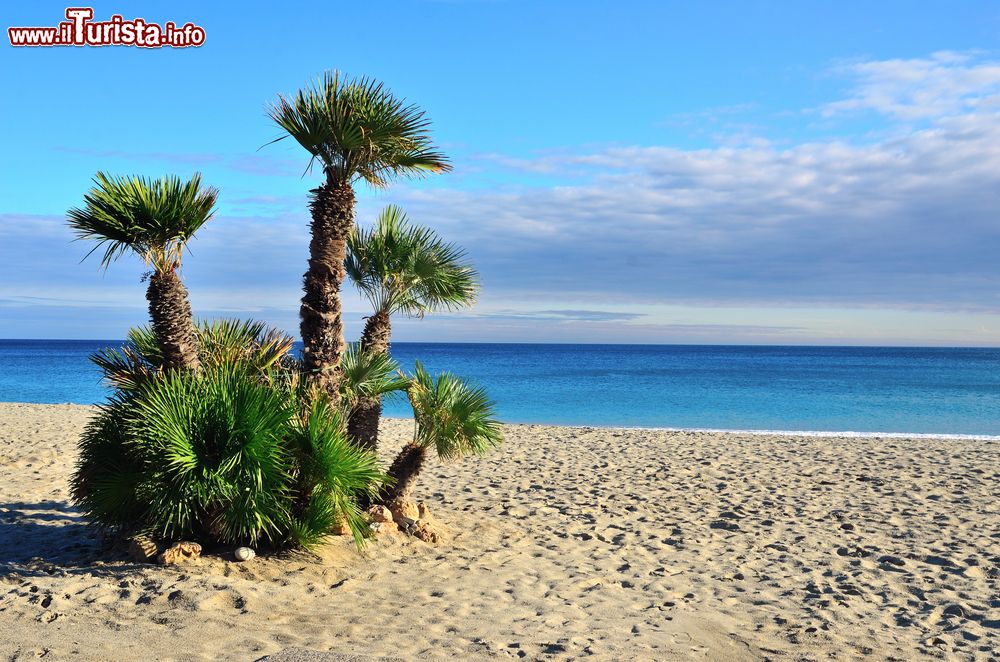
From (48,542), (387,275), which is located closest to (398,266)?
(387,275)

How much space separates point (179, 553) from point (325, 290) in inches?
107

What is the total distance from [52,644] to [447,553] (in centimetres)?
367

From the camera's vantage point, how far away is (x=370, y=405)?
8094 millimetres

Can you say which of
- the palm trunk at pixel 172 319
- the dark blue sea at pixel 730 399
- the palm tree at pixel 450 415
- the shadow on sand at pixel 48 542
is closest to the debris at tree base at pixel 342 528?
the palm tree at pixel 450 415

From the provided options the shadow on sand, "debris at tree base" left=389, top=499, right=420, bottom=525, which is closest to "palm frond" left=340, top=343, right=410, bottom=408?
"debris at tree base" left=389, top=499, right=420, bottom=525

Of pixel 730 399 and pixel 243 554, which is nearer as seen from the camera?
pixel 243 554

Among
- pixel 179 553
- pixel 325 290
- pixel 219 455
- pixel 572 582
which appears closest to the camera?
pixel 219 455

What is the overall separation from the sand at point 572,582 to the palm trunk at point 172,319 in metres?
1.83

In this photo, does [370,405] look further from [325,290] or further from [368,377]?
[325,290]

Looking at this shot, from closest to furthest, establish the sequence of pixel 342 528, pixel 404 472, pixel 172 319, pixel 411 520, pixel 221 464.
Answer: pixel 221 464
pixel 172 319
pixel 342 528
pixel 411 520
pixel 404 472

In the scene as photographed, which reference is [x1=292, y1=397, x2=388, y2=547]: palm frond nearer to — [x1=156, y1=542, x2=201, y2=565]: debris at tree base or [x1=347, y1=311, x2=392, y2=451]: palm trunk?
[x1=156, y1=542, x2=201, y2=565]: debris at tree base

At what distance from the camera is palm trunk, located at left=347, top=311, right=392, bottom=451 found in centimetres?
808

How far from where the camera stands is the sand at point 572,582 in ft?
17.2

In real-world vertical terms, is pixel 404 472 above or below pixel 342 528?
above
